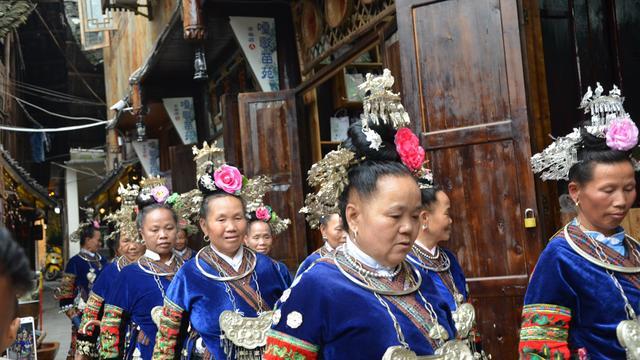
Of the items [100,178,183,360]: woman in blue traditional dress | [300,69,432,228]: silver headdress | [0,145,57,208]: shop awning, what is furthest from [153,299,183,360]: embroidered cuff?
[0,145,57,208]: shop awning

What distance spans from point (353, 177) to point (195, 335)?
8.12 ft

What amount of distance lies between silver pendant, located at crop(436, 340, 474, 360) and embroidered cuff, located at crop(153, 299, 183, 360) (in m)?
2.57

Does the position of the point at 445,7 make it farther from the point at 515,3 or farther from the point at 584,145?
the point at 584,145

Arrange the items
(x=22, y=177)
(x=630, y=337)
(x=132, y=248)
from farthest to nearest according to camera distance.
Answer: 1. (x=22, y=177)
2. (x=132, y=248)
3. (x=630, y=337)

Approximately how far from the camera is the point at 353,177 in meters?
3.14

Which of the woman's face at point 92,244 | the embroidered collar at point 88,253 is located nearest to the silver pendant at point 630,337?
the embroidered collar at point 88,253

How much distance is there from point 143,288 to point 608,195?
4275mm

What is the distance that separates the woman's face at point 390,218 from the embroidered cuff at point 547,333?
1.09 metres

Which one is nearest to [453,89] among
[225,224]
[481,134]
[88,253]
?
[481,134]

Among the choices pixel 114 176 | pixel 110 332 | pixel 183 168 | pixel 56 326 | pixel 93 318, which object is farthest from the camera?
pixel 114 176

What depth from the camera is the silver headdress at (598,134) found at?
3883mm

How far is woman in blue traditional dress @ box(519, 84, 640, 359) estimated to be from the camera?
3.64 metres

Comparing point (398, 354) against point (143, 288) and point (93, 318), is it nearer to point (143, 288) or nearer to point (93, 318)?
point (143, 288)

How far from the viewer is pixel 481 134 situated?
20.8ft
